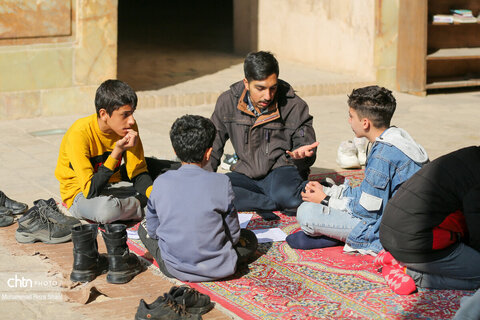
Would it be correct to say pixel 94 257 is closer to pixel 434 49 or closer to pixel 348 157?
pixel 348 157

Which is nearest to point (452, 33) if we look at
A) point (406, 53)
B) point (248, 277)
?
point (406, 53)

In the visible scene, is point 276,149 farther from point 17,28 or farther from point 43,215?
point 17,28

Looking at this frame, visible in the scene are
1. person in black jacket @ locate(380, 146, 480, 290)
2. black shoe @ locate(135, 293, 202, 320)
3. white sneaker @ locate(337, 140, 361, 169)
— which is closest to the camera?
black shoe @ locate(135, 293, 202, 320)

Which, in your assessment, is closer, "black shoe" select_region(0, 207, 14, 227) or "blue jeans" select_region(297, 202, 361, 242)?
"blue jeans" select_region(297, 202, 361, 242)

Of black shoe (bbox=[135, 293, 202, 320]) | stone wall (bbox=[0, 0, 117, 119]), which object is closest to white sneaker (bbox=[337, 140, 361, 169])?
black shoe (bbox=[135, 293, 202, 320])

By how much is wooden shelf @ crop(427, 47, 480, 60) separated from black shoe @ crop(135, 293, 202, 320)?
24.2 ft

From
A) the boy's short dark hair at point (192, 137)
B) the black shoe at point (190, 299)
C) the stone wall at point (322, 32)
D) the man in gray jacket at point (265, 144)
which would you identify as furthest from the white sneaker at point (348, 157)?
the stone wall at point (322, 32)

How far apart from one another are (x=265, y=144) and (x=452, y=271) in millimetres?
1917

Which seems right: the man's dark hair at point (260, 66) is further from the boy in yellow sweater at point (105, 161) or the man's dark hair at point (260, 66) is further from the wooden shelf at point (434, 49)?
the wooden shelf at point (434, 49)

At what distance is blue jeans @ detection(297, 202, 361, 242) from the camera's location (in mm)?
4984

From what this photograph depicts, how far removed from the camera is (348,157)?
7055 mm

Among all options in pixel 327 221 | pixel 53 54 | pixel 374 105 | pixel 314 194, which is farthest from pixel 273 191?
pixel 53 54

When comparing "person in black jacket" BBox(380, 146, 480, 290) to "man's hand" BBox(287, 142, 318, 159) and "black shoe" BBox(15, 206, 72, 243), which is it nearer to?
"man's hand" BBox(287, 142, 318, 159)

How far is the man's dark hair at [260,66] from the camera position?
5.47m
